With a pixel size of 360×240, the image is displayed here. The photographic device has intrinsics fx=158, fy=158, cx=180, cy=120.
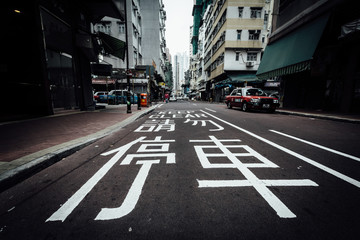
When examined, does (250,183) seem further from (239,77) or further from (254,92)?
(239,77)

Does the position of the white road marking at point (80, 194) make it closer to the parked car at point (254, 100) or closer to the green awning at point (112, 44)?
the parked car at point (254, 100)

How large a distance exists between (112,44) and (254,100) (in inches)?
434

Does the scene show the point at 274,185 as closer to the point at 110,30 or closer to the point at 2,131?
the point at 2,131

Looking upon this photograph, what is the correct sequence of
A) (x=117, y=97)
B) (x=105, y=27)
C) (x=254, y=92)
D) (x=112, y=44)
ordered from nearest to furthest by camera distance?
(x=112, y=44), (x=254, y=92), (x=117, y=97), (x=105, y=27)

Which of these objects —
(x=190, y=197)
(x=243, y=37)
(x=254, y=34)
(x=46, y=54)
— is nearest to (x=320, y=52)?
(x=190, y=197)

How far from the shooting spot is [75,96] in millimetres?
10930

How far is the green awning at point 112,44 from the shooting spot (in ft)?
36.3

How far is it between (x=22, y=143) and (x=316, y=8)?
16320mm

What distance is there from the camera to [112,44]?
11.6 m

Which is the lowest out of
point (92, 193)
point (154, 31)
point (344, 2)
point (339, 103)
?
point (92, 193)

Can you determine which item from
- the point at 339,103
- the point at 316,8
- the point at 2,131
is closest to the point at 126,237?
the point at 2,131

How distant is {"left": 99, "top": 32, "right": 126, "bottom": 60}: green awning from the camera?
11.1 meters

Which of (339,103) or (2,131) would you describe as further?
(339,103)

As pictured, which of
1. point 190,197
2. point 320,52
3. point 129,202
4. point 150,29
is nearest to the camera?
point 129,202
